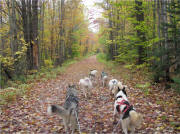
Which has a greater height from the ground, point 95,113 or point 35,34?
point 35,34

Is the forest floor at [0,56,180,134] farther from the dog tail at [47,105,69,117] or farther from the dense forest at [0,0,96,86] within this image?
the dense forest at [0,0,96,86]

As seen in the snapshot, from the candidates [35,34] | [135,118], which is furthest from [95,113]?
[35,34]

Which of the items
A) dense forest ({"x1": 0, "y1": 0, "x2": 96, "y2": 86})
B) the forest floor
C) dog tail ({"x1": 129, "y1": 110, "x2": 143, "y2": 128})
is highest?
dense forest ({"x1": 0, "y1": 0, "x2": 96, "y2": 86})

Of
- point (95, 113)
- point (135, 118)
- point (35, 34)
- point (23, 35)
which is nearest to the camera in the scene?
point (135, 118)

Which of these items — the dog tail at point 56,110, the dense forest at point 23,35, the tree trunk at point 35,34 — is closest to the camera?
the dog tail at point 56,110

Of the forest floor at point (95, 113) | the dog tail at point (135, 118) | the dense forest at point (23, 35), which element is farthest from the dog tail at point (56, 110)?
the dense forest at point (23, 35)

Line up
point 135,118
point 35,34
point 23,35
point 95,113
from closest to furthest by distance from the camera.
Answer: point 135,118 → point 95,113 → point 35,34 → point 23,35

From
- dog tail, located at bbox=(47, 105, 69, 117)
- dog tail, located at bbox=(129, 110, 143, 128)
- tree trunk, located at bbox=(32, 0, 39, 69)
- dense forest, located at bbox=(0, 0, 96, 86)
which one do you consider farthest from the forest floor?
tree trunk, located at bbox=(32, 0, 39, 69)

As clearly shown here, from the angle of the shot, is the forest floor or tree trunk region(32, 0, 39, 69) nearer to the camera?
the forest floor

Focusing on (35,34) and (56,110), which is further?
(35,34)

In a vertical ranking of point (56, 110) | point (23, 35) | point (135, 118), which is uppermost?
point (23, 35)

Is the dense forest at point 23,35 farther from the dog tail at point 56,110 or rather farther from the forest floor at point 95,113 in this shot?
the dog tail at point 56,110

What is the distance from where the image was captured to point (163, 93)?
6.79 meters

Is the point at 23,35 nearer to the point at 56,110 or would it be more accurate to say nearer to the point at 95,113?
the point at 95,113
